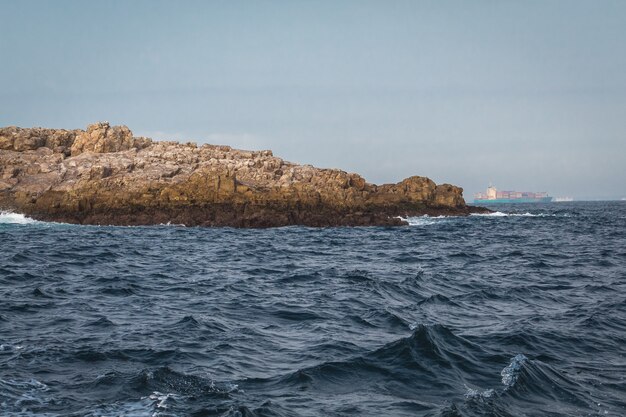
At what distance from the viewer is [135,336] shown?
12945 mm

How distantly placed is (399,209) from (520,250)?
146 ft

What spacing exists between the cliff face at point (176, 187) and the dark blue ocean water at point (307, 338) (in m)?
34.3

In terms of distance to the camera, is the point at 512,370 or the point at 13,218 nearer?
the point at 512,370

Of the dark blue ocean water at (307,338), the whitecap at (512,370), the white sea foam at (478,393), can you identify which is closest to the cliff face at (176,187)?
the dark blue ocean water at (307,338)

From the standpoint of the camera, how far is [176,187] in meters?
66.3

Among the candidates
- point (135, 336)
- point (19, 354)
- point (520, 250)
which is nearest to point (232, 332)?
point (135, 336)

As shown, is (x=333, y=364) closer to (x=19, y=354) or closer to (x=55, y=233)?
(x=19, y=354)

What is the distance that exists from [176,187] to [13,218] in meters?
17.8

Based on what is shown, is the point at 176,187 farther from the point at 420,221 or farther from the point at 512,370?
the point at 512,370

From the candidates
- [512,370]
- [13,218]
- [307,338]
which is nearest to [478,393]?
[512,370]

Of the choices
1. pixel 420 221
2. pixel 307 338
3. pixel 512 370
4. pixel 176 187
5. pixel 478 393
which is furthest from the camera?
pixel 420 221

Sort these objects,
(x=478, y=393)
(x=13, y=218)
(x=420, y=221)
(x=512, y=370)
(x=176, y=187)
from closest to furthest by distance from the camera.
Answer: (x=478, y=393), (x=512, y=370), (x=13, y=218), (x=176, y=187), (x=420, y=221)

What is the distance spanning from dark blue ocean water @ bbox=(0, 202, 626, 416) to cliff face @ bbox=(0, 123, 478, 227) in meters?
34.3

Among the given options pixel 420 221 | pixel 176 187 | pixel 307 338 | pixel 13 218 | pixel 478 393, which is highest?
pixel 176 187
